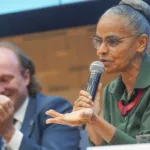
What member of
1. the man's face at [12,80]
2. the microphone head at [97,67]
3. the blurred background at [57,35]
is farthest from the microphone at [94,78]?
the blurred background at [57,35]

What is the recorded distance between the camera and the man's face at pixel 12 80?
1763 millimetres

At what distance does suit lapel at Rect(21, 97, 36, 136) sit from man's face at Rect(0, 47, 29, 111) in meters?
0.06

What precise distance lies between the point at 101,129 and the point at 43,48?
79.4 inches

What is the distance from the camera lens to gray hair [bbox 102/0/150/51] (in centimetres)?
119

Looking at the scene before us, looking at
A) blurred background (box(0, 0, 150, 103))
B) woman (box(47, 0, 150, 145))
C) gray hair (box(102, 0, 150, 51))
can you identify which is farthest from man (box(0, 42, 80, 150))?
blurred background (box(0, 0, 150, 103))

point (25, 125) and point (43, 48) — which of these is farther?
point (43, 48)

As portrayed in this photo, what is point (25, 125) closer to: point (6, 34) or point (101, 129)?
point (101, 129)

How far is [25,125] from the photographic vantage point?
65.2 inches

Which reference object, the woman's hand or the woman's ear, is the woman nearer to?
the woman's ear

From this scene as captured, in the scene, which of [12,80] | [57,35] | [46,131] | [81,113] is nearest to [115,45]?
[81,113]

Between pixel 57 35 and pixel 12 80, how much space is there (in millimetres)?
1207

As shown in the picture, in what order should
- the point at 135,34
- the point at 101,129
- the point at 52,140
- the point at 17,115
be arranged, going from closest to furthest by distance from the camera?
the point at 101,129 < the point at 135,34 < the point at 52,140 < the point at 17,115

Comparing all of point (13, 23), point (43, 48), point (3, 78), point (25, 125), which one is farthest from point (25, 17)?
point (25, 125)

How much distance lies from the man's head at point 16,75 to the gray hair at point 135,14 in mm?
650
